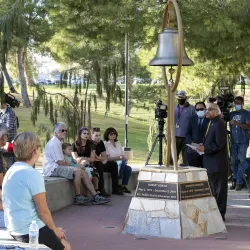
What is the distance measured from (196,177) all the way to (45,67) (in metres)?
25.4

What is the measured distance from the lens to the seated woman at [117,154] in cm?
1435

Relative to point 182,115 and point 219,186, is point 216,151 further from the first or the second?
point 182,115

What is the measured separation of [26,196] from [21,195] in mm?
38

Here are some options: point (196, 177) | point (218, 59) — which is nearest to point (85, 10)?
point (218, 59)

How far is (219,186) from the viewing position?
10516 mm

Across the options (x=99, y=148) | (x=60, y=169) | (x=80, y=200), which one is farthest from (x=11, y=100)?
(x=80, y=200)

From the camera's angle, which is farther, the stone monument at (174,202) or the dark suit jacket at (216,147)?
the dark suit jacket at (216,147)

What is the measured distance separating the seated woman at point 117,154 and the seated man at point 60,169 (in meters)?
1.76

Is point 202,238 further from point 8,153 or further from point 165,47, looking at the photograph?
point 8,153

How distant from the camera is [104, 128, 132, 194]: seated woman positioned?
47.1 ft

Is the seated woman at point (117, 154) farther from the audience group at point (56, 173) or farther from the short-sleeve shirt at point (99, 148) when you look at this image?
the short-sleeve shirt at point (99, 148)

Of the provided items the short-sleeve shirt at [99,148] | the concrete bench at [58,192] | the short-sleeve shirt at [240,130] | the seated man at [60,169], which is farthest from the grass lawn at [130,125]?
the concrete bench at [58,192]

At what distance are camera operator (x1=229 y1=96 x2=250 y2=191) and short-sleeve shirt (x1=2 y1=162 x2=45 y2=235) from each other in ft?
31.4

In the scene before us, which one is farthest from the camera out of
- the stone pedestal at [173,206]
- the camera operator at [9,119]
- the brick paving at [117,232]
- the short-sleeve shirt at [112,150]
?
the short-sleeve shirt at [112,150]
